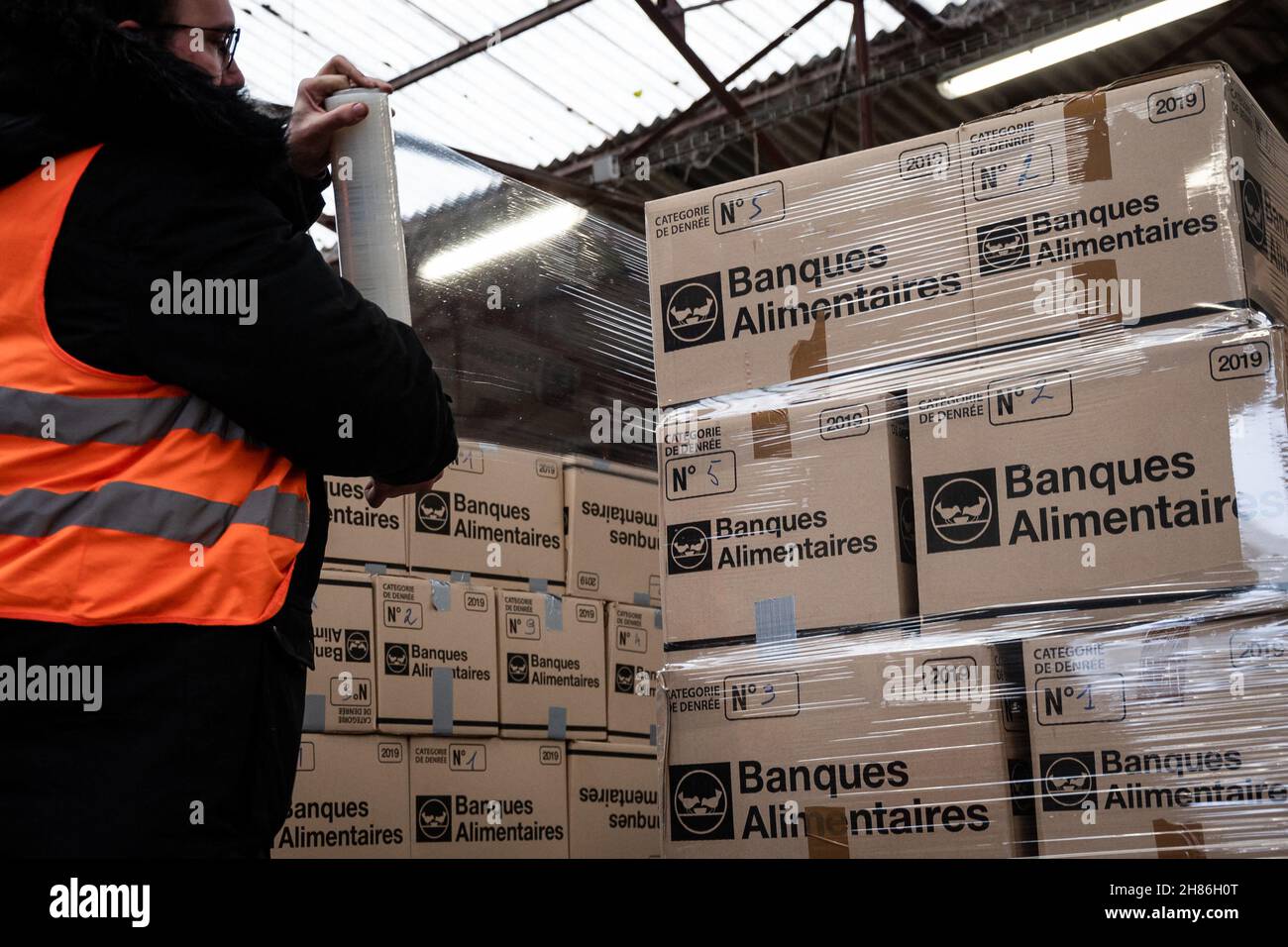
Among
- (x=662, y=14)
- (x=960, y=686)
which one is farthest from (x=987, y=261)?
(x=662, y=14)

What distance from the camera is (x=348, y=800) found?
10.2ft

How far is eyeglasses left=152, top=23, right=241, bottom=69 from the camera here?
1.53 metres

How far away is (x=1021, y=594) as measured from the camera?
2.09 meters

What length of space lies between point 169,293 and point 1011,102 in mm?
6109

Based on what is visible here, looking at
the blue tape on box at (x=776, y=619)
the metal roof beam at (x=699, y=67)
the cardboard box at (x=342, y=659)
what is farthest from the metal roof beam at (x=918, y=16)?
the blue tape on box at (x=776, y=619)

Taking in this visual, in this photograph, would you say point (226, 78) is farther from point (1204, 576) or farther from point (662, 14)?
point (662, 14)

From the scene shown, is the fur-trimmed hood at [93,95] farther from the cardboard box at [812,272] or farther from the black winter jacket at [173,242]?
the cardboard box at [812,272]

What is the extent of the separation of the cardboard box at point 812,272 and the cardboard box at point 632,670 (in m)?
1.40

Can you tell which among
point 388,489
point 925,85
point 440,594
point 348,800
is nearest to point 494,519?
point 440,594

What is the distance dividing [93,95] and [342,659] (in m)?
1.92

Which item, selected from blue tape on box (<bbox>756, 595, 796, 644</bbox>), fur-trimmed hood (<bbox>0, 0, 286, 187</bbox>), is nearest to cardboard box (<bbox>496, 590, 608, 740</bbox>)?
blue tape on box (<bbox>756, 595, 796, 644</bbox>)

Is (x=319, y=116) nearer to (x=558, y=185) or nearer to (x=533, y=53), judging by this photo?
(x=558, y=185)

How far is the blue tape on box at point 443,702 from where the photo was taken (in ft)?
10.8

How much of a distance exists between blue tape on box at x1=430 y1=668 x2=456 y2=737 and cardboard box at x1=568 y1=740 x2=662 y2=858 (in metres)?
0.44
